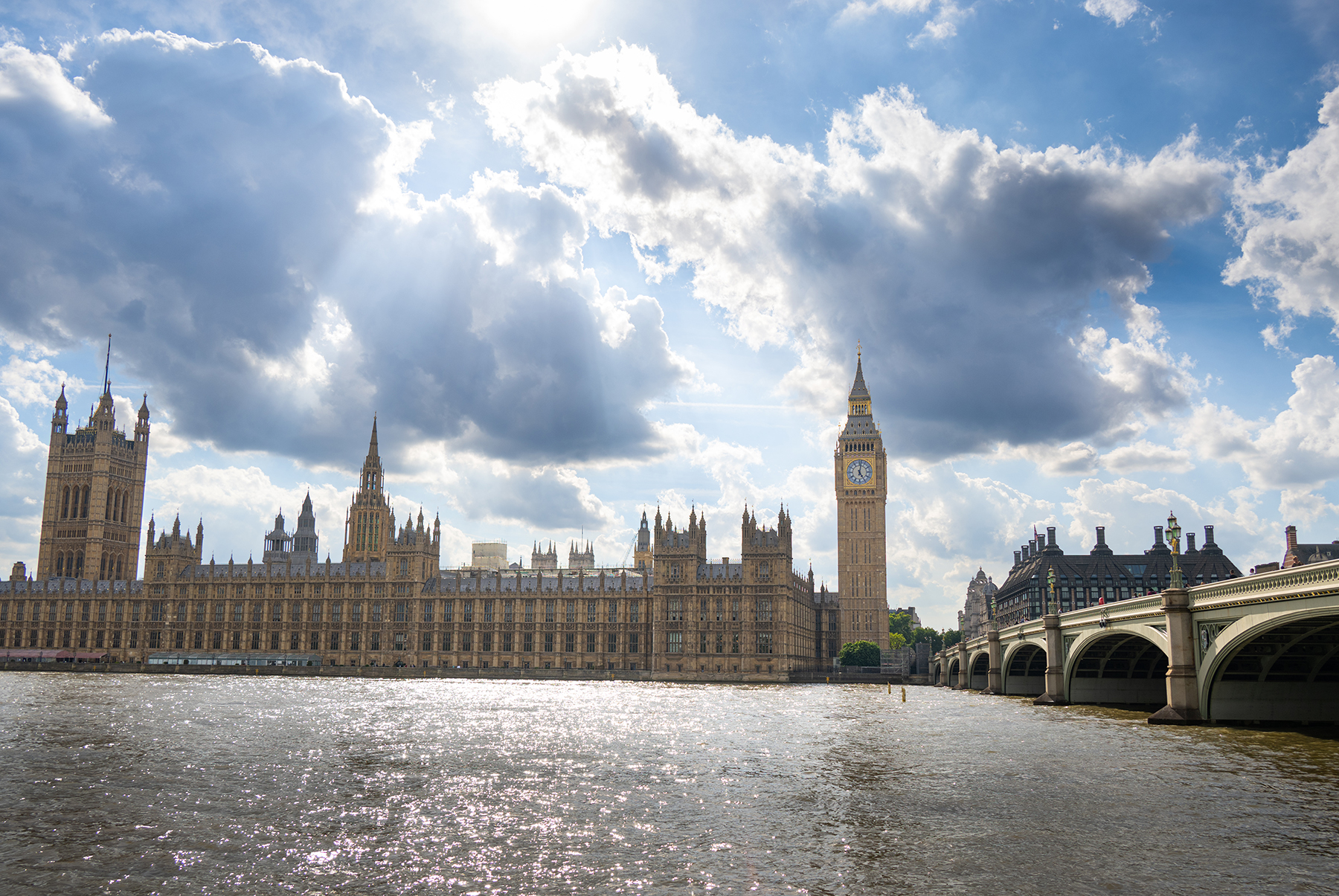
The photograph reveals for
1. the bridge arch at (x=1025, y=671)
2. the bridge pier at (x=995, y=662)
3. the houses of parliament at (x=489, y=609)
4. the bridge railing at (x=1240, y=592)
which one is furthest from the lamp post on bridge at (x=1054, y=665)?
the houses of parliament at (x=489, y=609)

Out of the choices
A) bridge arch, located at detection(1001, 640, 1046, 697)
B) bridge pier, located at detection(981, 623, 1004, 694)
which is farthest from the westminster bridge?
bridge pier, located at detection(981, 623, 1004, 694)

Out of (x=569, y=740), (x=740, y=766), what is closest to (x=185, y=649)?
(x=569, y=740)

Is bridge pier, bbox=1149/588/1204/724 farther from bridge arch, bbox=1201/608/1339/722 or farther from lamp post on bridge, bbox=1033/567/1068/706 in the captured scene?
lamp post on bridge, bbox=1033/567/1068/706

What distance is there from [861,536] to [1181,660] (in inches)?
5463

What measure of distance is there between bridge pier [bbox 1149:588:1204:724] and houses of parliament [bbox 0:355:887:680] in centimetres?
10130

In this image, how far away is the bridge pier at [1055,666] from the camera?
77.1 m

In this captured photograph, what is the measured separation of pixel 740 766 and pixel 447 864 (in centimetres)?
1920

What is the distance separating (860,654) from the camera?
545 ft

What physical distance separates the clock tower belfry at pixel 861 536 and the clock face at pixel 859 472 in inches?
5.9

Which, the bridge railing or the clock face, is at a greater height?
the clock face

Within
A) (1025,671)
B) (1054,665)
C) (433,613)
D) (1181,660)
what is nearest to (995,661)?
(1025,671)

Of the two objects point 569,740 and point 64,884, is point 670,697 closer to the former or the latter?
point 569,740

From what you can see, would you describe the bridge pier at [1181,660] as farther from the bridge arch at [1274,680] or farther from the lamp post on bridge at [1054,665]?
the lamp post on bridge at [1054,665]

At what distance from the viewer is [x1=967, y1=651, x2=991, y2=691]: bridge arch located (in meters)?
117
